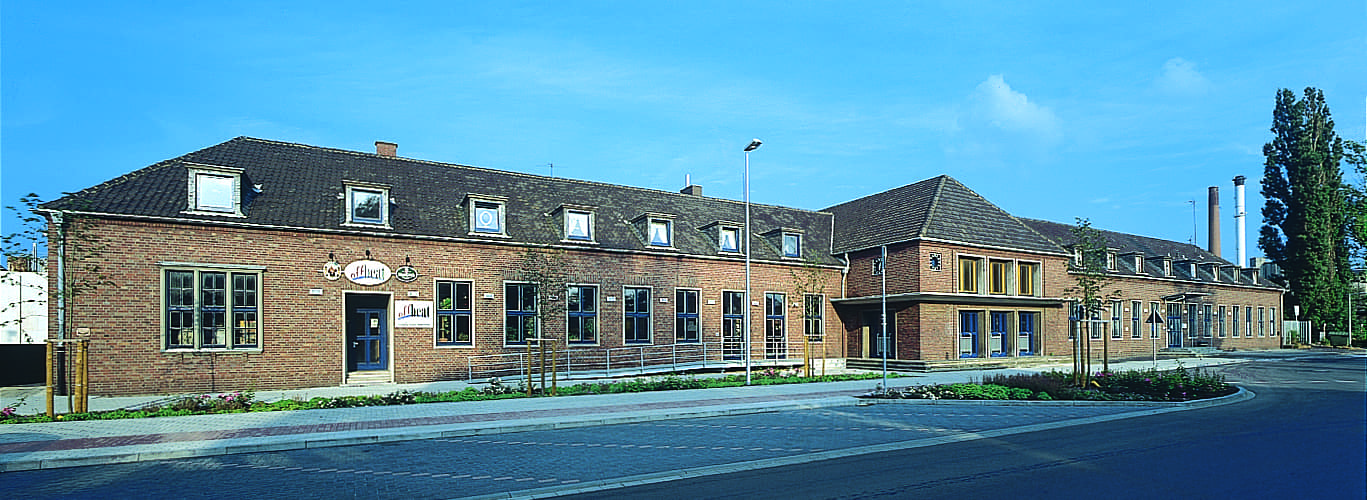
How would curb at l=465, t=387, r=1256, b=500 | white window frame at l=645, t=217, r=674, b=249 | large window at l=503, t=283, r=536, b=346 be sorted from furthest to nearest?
white window frame at l=645, t=217, r=674, b=249 < large window at l=503, t=283, r=536, b=346 < curb at l=465, t=387, r=1256, b=500

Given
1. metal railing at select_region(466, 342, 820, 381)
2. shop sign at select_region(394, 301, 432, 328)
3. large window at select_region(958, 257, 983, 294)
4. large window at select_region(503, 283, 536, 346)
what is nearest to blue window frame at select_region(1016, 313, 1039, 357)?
large window at select_region(958, 257, 983, 294)

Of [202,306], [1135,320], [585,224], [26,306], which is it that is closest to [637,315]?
[585,224]

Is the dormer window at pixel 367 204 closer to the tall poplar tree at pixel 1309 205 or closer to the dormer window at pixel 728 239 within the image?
the dormer window at pixel 728 239

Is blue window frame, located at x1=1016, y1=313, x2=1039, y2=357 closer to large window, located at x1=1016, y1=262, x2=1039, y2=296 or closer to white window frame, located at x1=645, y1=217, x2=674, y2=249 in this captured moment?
large window, located at x1=1016, y1=262, x2=1039, y2=296

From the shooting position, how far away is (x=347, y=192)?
23.3 m

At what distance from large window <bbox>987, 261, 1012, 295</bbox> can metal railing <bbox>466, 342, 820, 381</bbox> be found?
8309 mm

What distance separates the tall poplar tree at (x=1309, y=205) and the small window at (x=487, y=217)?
53.2 m

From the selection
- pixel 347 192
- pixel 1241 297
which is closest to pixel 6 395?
pixel 347 192

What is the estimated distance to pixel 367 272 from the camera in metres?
23.2

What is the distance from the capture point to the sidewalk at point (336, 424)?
37.9ft

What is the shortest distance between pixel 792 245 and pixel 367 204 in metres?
16.8

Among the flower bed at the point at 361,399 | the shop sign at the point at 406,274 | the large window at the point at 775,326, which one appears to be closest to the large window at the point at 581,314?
the flower bed at the point at 361,399

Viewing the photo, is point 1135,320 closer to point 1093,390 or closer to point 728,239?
point 728,239

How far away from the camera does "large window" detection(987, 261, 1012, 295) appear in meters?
33.3
